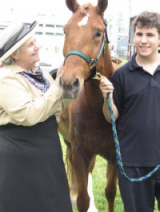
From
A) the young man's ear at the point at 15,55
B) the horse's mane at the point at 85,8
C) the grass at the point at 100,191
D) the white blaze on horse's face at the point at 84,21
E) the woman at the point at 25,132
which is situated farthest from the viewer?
the grass at the point at 100,191

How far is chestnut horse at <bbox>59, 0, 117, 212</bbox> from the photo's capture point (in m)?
2.25

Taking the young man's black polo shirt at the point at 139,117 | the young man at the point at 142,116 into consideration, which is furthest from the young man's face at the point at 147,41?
the young man's black polo shirt at the point at 139,117

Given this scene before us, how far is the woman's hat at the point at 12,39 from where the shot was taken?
6.99 feet

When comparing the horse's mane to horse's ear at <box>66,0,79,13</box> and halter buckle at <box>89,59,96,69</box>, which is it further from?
halter buckle at <box>89,59,96,69</box>

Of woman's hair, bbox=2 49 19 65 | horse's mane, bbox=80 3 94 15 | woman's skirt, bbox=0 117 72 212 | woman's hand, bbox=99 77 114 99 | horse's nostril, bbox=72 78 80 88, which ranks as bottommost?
woman's skirt, bbox=0 117 72 212

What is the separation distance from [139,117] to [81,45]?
668mm

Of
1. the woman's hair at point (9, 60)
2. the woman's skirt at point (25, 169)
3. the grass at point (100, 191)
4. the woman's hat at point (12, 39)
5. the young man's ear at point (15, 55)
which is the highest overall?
the woman's hat at point (12, 39)

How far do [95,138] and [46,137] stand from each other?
927mm

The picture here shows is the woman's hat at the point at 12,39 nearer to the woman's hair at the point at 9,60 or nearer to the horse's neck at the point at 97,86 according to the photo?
the woman's hair at the point at 9,60

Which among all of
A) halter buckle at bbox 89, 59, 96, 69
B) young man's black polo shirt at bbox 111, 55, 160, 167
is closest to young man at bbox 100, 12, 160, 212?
young man's black polo shirt at bbox 111, 55, 160, 167

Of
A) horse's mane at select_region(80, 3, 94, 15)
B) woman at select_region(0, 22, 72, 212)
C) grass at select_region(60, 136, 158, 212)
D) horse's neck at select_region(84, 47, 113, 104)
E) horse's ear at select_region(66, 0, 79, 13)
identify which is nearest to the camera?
woman at select_region(0, 22, 72, 212)

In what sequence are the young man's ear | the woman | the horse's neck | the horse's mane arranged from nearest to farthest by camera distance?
the woman
the young man's ear
the horse's mane
the horse's neck

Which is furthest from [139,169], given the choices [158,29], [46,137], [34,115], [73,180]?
[73,180]

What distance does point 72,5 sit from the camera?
8.73 ft
